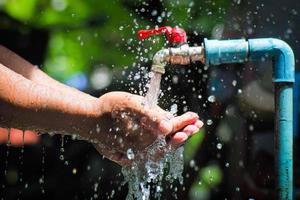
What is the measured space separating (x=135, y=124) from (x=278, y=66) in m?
0.48

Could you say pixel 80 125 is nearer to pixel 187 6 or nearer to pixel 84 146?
pixel 84 146

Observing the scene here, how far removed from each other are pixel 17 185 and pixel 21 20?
145 cm

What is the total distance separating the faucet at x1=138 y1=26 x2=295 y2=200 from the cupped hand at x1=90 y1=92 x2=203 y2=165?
0.63 ft

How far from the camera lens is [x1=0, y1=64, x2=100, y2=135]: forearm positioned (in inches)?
71.6

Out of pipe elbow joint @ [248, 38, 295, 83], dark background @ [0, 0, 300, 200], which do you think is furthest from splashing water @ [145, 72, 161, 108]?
dark background @ [0, 0, 300, 200]

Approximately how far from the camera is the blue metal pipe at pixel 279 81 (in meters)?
1.68

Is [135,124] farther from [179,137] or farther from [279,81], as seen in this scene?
[279,81]

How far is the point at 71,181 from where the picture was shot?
13.7ft

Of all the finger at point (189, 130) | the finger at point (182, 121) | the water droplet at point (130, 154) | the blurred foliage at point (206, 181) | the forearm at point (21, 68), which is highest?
the forearm at point (21, 68)

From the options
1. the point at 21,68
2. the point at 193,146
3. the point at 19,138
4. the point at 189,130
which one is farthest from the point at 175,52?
the point at 19,138

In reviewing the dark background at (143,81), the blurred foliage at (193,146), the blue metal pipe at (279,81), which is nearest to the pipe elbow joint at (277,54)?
the blue metal pipe at (279,81)

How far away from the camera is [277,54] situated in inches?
67.7

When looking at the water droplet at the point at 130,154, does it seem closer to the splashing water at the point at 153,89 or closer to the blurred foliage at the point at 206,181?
the splashing water at the point at 153,89

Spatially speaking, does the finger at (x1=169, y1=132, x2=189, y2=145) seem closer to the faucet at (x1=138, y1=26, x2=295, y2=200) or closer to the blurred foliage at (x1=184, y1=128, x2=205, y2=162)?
the faucet at (x1=138, y1=26, x2=295, y2=200)
